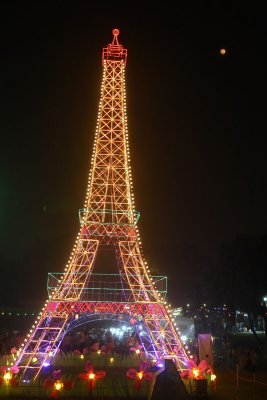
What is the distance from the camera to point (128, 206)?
2253 cm

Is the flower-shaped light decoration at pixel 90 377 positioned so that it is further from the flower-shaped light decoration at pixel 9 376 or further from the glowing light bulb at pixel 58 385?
the flower-shaped light decoration at pixel 9 376

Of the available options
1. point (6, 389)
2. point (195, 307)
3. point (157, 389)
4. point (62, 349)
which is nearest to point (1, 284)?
point (195, 307)

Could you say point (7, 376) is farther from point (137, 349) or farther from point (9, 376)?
point (137, 349)

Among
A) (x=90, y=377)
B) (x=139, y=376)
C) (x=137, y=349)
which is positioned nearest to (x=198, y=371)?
(x=139, y=376)

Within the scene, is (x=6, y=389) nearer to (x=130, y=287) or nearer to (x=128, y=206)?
(x=130, y=287)

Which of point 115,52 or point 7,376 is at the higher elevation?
point 115,52

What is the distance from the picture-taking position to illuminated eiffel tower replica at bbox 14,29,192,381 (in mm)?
20625

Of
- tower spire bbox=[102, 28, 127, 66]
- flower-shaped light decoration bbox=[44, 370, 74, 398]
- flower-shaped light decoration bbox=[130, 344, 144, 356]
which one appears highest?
tower spire bbox=[102, 28, 127, 66]

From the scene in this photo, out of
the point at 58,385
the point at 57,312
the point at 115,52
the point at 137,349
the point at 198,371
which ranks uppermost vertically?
the point at 115,52

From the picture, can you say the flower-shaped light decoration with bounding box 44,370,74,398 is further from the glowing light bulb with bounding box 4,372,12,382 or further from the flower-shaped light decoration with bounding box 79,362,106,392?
the glowing light bulb with bounding box 4,372,12,382

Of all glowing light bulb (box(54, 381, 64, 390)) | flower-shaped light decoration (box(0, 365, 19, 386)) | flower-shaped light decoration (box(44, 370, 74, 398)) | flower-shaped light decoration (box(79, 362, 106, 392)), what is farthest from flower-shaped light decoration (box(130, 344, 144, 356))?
glowing light bulb (box(54, 381, 64, 390))

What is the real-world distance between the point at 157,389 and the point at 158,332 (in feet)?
28.3

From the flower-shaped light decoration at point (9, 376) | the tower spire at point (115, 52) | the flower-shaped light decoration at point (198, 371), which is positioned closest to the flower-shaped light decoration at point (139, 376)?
the flower-shaped light decoration at point (198, 371)

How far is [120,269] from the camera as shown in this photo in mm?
22625
